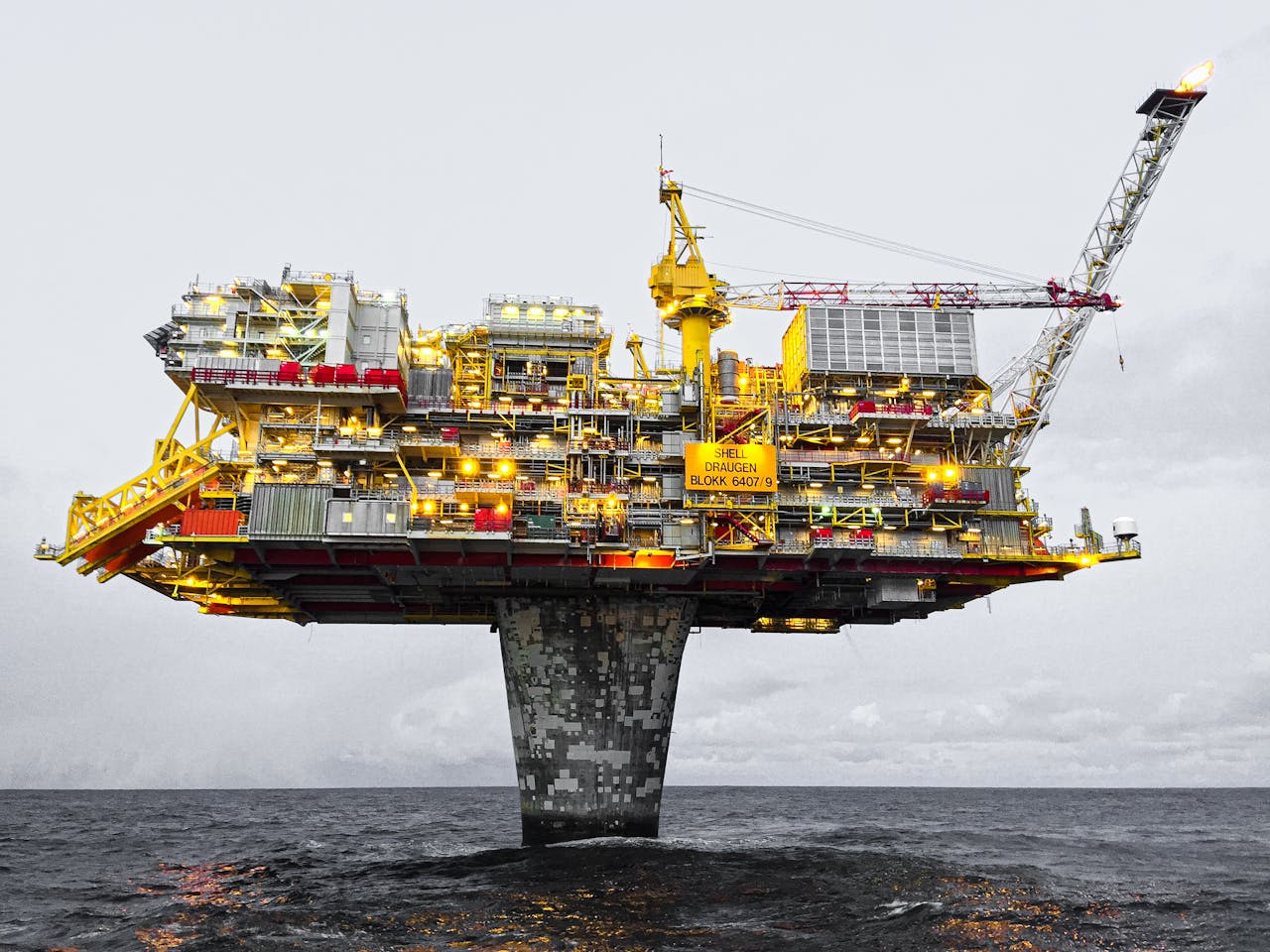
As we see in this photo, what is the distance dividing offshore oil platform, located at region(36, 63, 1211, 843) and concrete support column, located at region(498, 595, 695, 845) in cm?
10

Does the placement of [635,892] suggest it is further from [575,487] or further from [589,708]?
[575,487]

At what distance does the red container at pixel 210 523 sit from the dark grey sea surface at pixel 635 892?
40.0ft

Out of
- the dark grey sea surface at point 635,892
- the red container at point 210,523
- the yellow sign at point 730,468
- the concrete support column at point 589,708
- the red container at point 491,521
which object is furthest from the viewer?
the concrete support column at point 589,708

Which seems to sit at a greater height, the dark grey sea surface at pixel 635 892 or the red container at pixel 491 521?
the red container at pixel 491 521

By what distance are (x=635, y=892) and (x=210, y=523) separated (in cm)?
1974

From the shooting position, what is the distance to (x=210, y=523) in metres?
33.3

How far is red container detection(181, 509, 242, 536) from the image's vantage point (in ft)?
109

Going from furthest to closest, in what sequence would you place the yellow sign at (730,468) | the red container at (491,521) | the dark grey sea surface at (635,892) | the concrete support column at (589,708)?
the concrete support column at (589,708) → the yellow sign at (730,468) → the red container at (491,521) → the dark grey sea surface at (635,892)

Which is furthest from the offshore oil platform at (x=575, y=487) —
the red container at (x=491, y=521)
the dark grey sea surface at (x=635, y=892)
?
the dark grey sea surface at (x=635, y=892)

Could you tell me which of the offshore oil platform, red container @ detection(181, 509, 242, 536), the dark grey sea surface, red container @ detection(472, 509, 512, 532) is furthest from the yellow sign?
red container @ detection(181, 509, 242, 536)

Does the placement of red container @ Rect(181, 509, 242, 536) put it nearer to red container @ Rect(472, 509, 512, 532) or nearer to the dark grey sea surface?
red container @ Rect(472, 509, 512, 532)

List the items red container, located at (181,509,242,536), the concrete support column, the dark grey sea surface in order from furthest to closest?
the concrete support column, red container, located at (181,509,242,536), the dark grey sea surface

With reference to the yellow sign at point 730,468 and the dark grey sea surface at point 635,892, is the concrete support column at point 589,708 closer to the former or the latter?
the dark grey sea surface at point 635,892

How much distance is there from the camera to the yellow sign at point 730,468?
35781mm
